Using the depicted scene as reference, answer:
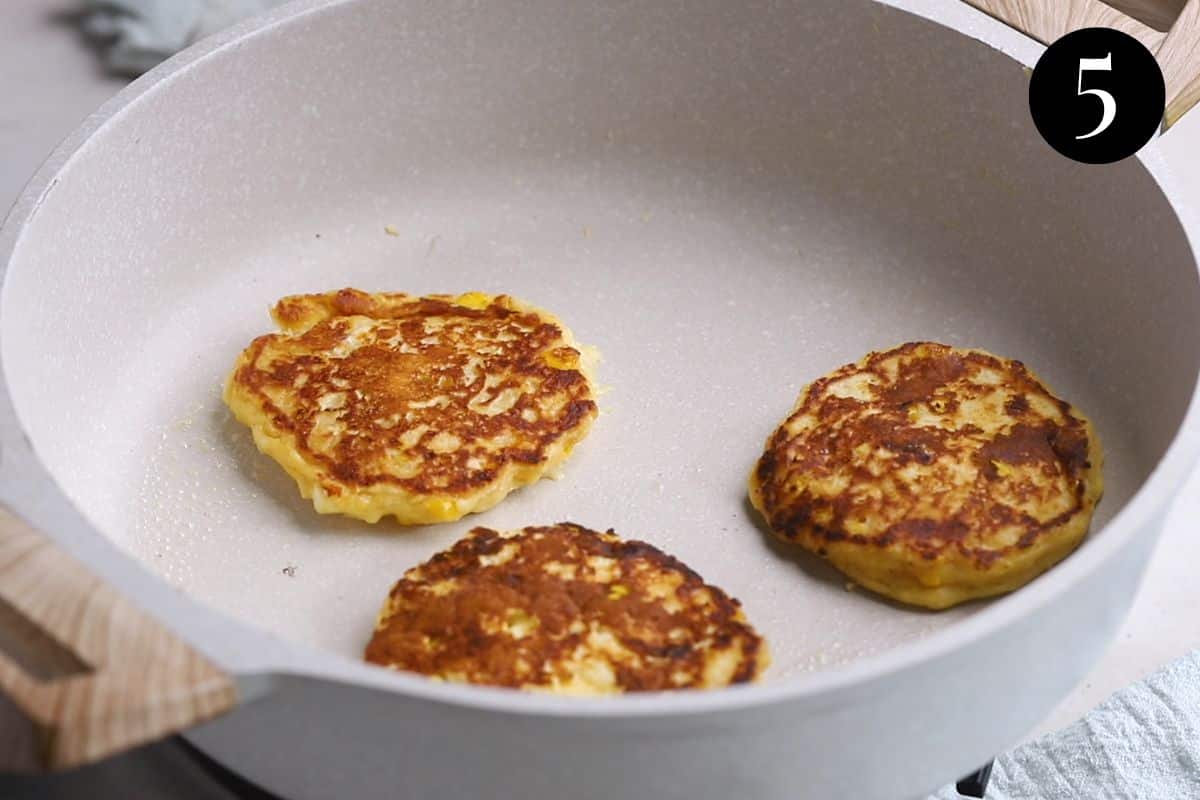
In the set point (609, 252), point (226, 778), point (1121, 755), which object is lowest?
point (226, 778)

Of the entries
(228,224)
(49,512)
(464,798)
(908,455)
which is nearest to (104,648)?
(49,512)

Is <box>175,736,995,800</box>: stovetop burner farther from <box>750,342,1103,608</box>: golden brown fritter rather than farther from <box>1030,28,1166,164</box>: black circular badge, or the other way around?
<box>1030,28,1166,164</box>: black circular badge

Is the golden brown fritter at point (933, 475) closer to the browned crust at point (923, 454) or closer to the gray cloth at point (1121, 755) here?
the browned crust at point (923, 454)

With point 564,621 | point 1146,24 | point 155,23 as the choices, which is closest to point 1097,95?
point 1146,24

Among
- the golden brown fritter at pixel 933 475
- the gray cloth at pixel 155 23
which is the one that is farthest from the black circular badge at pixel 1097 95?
the gray cloth at pixel 155 23

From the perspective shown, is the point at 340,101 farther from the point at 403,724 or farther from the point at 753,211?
the point at 403,724

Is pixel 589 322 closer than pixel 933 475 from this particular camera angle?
No

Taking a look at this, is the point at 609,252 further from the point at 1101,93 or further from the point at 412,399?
the point at 1101,93
